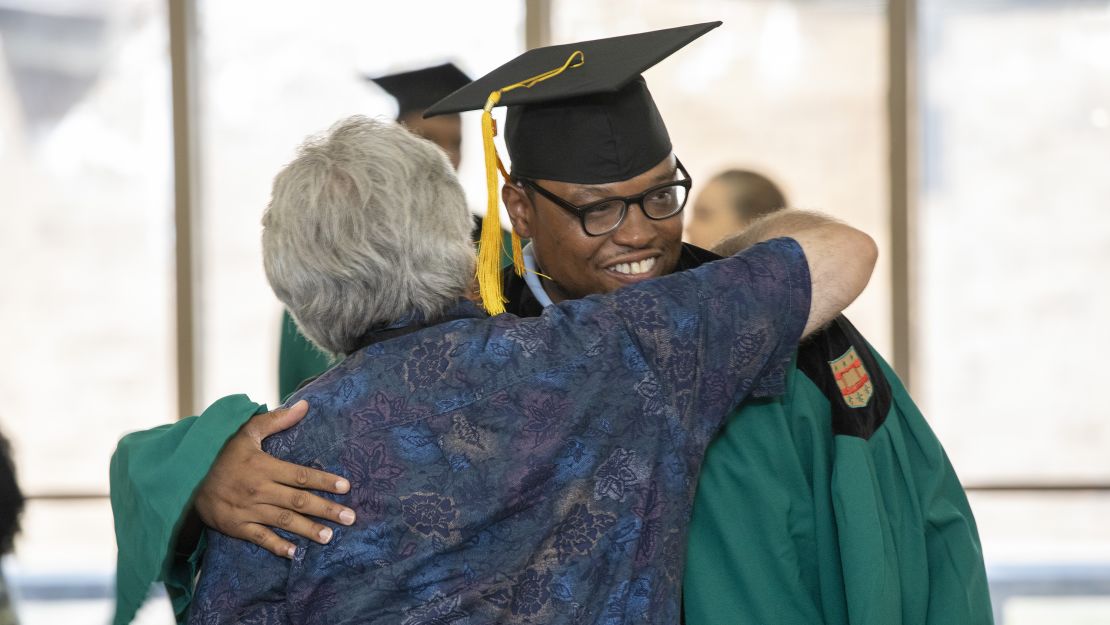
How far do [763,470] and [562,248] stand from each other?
40 cm

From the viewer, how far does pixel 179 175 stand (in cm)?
441

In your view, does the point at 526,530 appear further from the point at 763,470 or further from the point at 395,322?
the point at 763,470

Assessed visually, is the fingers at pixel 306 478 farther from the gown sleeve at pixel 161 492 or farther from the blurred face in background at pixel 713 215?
the blurred face in background at pixel 713 215

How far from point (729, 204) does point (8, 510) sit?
2.08m

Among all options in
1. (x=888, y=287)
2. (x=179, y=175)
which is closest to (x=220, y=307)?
(x=179, y=175)

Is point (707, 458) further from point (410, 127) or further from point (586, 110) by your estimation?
point (410, 127)

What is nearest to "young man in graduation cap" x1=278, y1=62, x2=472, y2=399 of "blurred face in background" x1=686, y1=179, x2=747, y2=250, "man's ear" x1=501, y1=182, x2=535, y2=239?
"blurred face in background" x1=686, y1=179, x2=747, y2=250

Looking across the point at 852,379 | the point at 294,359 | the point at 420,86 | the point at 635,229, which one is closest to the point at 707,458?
the point at 852,379

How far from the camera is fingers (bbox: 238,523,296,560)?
1294mm

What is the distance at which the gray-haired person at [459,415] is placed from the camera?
128cm

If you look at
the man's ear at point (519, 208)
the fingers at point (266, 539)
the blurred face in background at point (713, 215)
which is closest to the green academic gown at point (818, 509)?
the man's ear at point (519, 208)

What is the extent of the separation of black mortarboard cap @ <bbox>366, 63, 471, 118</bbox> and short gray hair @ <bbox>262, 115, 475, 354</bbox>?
1480mm

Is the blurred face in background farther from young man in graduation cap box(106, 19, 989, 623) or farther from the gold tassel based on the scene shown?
the gold tassel

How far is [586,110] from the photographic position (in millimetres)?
1652
